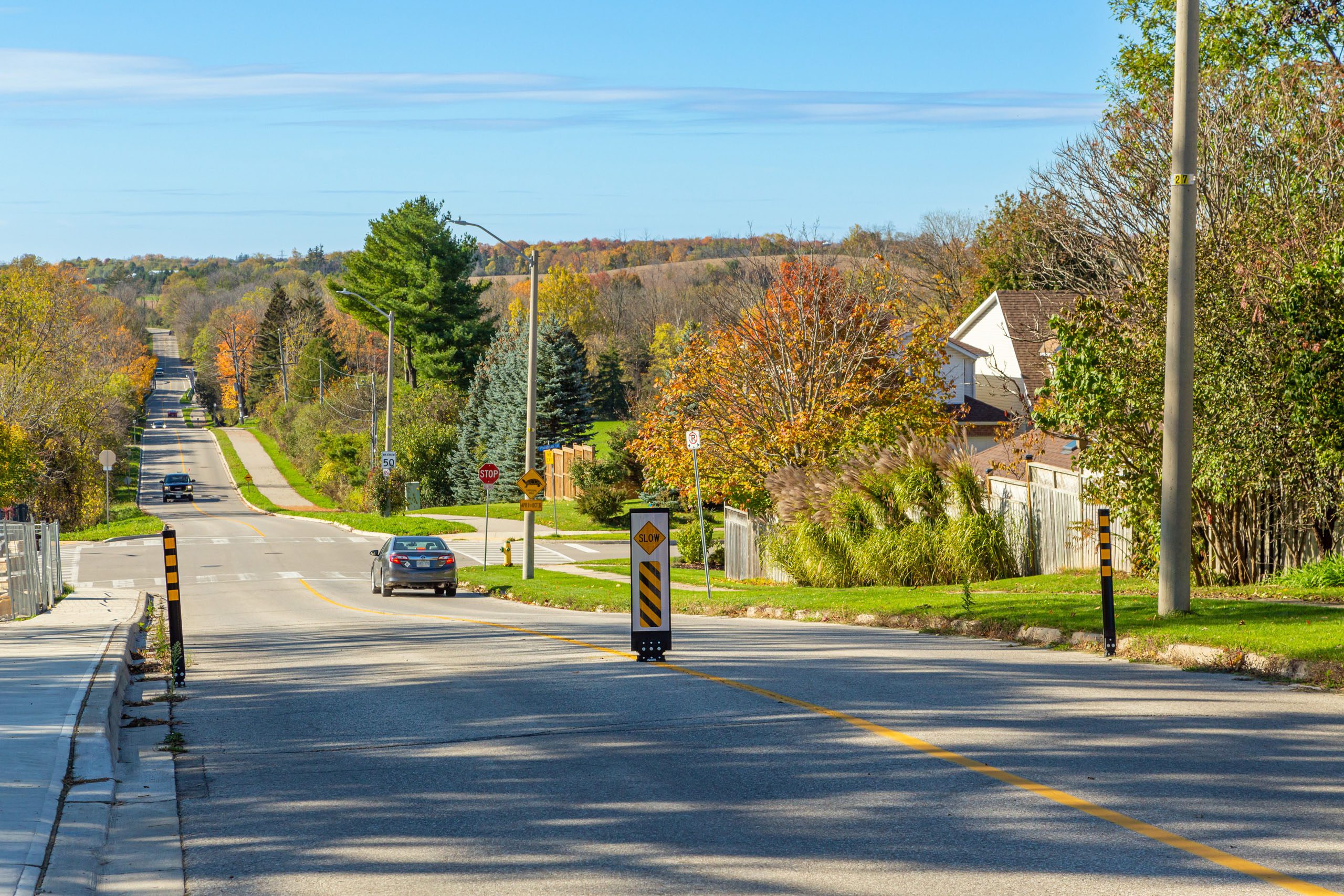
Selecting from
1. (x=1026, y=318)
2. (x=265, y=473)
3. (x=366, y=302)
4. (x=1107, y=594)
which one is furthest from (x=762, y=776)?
(x=265, y=473)

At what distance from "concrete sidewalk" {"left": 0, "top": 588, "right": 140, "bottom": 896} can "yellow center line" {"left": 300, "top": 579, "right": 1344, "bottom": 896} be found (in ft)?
16.5

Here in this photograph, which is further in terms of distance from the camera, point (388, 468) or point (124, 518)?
point (124, 518)

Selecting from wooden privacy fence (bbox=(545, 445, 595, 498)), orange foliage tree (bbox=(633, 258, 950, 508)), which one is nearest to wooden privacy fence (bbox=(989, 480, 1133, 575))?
orange foliage tree (bbox=(633, 258, 950, 508))

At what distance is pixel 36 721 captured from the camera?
9883 mm

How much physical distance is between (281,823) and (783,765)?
2.94 metres

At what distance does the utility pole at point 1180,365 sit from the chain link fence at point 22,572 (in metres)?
16.9

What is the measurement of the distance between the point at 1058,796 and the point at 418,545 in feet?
81.5

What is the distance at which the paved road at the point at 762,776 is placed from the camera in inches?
234

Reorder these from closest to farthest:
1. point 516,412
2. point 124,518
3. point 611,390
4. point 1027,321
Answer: point 1027,321, point 124,518, point 516,412, point 611,390

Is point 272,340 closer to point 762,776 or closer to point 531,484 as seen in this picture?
point 531,484

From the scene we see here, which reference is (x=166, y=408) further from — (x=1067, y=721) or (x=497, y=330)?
(x=1067, y=721)

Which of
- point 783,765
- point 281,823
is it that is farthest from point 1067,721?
point 281,823

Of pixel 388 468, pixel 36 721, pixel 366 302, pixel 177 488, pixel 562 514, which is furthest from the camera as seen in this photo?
pixel 177 488

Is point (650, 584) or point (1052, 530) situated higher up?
point (1052, 530)
